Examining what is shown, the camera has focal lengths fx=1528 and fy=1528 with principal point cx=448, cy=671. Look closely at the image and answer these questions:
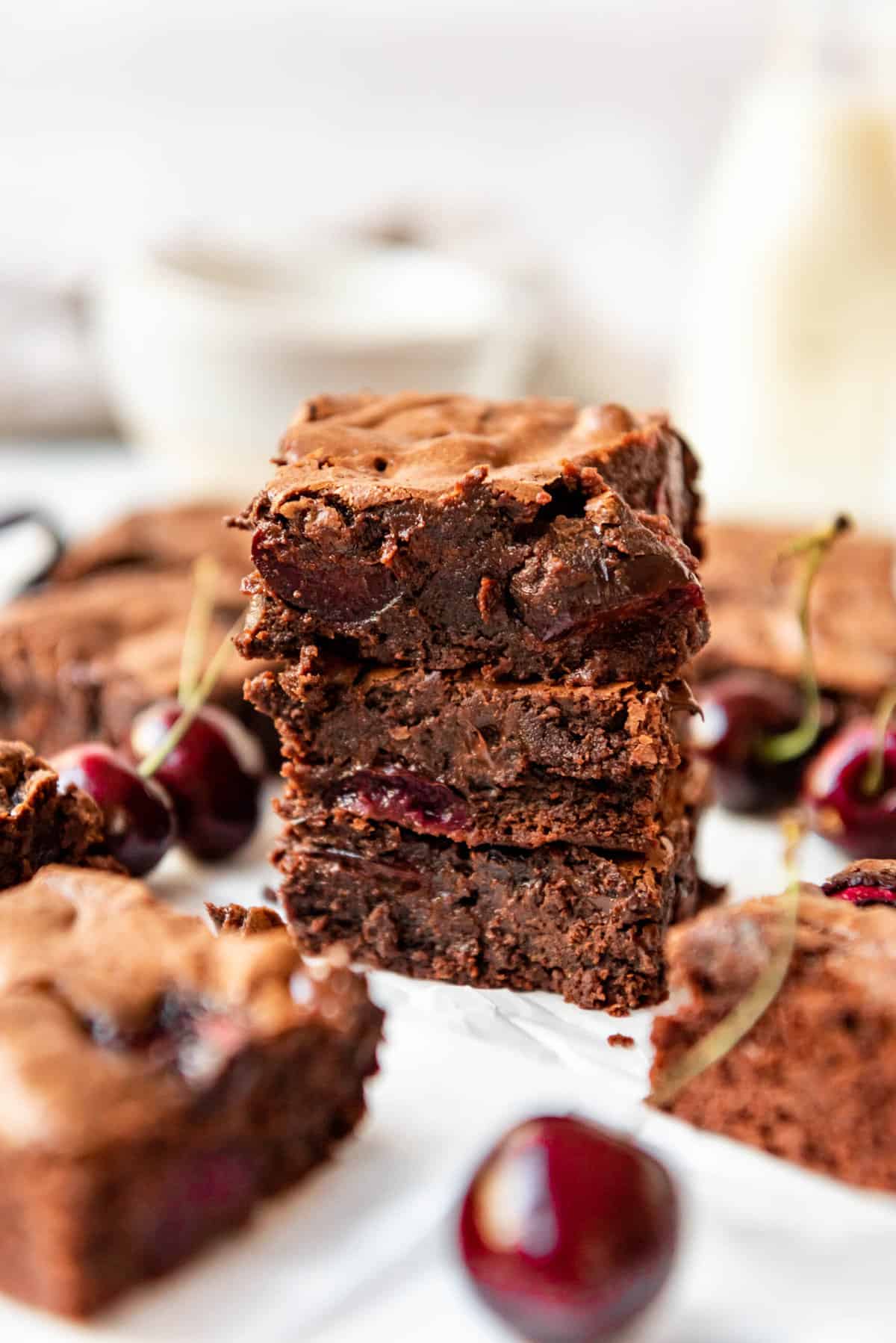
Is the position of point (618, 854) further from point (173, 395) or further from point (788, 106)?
point (788, 106)

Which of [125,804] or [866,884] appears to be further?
[125,804]

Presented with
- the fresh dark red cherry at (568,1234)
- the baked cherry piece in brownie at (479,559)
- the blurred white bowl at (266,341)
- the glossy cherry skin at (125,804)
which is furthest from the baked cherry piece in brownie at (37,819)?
the blurred white bowl at (266,341)

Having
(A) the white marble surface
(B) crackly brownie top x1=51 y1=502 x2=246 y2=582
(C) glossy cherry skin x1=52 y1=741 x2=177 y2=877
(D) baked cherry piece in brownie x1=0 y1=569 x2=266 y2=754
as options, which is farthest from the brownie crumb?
(B) crackly brownie top x1=51 y1=502 x2=246 y2=582

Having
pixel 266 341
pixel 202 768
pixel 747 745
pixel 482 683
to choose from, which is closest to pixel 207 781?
pixel 202 768

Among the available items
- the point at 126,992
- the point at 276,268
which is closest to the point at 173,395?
the point at 276,268

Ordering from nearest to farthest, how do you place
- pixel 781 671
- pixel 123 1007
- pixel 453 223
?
1. pixel 123 1007
2. pixel 781 671
3. pixel 453 223

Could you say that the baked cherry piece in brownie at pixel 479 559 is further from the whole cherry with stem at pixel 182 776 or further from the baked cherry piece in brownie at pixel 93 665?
the baked cherry piece in brownie at pixel 93 665

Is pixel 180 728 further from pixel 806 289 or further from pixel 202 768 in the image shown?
pixel 806 289
